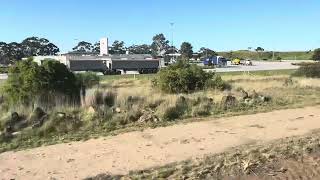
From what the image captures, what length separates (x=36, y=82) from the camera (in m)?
18.2

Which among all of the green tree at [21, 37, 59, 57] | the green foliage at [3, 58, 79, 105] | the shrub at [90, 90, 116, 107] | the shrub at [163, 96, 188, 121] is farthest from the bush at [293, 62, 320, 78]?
the green tree at [21, 37, 59, 57]

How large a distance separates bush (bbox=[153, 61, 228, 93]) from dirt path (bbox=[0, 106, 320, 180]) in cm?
1017

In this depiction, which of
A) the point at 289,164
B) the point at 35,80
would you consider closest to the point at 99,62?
the point at 35,80

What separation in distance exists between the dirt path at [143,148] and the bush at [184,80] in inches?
401

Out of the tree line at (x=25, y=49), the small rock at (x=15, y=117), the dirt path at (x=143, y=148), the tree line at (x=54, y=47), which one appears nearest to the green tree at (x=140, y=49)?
the tree line at (x=54, y=47)

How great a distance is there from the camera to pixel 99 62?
76.1 metres

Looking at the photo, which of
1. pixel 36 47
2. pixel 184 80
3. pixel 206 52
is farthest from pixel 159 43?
pixel 184 80

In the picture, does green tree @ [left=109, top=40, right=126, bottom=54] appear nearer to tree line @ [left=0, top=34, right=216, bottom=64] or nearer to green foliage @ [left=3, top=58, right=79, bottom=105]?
tree line @ [left=0, top=34, right=216, bottom=64]

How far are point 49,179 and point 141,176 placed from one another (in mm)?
1454

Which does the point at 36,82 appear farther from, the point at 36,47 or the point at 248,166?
the point at 36,47

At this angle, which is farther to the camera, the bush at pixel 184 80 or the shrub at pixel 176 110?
the bush at pixel 184 80

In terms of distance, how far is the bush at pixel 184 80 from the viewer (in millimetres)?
24781

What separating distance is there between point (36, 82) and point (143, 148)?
8.42 metres

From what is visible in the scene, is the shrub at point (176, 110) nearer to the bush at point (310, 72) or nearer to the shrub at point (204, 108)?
the shrub at point (204, 108)
